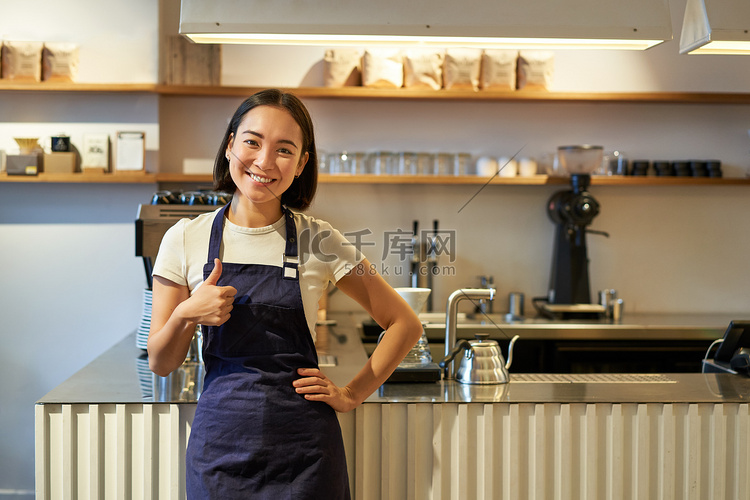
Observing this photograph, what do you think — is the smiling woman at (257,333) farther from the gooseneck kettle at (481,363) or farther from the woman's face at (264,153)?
the gooseneck kettle at (481,363)

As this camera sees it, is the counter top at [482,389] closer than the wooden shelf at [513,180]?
Yes

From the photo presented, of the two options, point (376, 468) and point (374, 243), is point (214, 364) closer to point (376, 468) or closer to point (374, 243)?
point (376, 468)

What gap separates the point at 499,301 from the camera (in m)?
4.00

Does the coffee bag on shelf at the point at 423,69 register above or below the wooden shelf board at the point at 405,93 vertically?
above

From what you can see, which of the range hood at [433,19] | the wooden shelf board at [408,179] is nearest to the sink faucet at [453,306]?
the range hood at [433,19]

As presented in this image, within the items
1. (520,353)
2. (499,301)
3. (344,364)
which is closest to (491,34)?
(344,364)

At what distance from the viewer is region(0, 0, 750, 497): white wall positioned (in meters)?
3.59

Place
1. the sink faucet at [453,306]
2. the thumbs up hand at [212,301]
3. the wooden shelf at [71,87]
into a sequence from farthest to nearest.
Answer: the wooden shelf at [71,87]
the sink faucet at [453,306]
the thumbs up hand at [212,301]

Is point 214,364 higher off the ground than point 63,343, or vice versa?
point 214,364

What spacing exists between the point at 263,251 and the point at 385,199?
253cm

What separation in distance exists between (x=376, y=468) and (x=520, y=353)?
1.78m

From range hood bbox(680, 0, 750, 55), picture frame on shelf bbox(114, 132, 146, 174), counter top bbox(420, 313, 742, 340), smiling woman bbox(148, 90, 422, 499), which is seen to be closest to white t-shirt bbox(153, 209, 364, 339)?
smiling woman bbox(148, 90, 422, 499)

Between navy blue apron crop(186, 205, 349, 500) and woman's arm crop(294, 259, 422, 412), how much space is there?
5.2 inches

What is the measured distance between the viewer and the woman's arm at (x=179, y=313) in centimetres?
131
